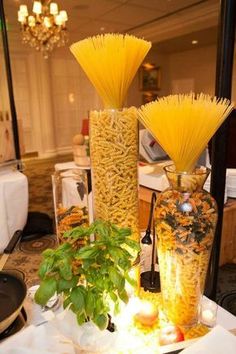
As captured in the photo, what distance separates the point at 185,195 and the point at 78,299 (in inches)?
9.9

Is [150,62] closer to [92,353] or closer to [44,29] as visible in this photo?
[44,29]

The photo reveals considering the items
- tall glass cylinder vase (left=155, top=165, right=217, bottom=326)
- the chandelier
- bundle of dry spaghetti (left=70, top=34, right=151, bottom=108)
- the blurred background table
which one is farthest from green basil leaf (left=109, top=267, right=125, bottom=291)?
the chandelier

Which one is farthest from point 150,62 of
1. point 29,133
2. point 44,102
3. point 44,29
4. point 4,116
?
point 4,116

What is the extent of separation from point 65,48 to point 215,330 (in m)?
6.57

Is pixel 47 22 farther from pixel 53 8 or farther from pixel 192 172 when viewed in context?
pixel 192 172

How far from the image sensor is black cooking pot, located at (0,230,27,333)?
54 centimetres

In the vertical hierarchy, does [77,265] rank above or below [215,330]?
above

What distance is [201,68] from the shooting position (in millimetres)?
6488

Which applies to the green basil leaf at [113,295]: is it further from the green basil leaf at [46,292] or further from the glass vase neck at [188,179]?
the glass vase neck at [188,179]

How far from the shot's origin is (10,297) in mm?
633

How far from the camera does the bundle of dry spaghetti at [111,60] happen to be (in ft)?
1.76

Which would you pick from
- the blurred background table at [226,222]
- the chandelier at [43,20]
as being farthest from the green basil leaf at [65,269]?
the chandelier at [43,20]

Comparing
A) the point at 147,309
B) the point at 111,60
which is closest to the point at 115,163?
the point at 111,60

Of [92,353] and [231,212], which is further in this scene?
[231,212]
